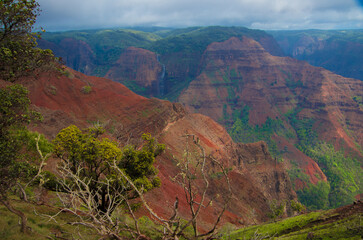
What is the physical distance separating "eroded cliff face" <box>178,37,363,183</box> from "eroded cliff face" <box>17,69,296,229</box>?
48.1 meters

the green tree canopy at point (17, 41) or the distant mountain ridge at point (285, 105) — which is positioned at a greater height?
the green tree canopy at point (17, 41)

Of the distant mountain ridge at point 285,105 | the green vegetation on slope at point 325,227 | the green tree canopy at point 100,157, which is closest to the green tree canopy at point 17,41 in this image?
the green tree canopy at point 100,157

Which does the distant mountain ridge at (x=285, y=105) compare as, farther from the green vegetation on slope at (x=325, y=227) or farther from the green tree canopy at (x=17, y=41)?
the green tree canopy at (x=17, y=41)

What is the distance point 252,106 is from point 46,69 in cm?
14815

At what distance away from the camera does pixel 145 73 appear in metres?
194

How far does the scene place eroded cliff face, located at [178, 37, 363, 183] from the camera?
128 m

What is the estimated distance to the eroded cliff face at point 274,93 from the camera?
12812 cm

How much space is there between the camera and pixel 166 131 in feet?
183

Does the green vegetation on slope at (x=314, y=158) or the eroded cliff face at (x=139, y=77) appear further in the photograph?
the eroded cliff face at (x=139, y=77)

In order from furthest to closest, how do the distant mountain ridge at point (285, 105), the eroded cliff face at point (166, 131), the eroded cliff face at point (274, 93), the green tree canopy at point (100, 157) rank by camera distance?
the eroded cliff face at point (274, 93) → the distant mountain ridge at point (285, 105) → the eroded cliff face at point (166, 131) → the green tree canopy at point (100, 157)

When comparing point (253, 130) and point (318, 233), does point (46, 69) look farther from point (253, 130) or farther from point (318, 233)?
point (253, 130)

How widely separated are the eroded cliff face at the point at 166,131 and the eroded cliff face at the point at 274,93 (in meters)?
48.1

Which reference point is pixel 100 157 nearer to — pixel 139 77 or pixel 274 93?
pixel 274 93

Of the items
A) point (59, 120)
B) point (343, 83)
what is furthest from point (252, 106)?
point (59, 120)
